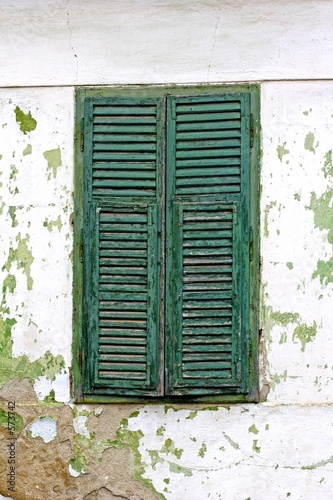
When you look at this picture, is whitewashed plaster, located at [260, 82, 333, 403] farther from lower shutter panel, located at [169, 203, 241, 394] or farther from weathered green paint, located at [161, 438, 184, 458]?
weathered green paint, located at [161, 438, 184, 458]

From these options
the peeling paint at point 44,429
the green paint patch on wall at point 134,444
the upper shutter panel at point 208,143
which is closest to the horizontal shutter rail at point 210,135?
the upper shutter panel at point 208,143

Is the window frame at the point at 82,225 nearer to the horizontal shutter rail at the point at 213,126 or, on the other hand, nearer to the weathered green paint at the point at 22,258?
the horizontal shutter rail at the point at 213,126

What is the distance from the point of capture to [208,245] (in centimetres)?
484

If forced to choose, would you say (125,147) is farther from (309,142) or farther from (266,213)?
(309,142)

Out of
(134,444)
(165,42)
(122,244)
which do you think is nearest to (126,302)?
(122,244)

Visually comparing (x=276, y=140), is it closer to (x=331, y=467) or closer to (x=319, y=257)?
(x=319, y=257)

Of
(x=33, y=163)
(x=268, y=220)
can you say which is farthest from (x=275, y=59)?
(x=33, y=163)

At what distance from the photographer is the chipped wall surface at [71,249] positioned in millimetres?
4828

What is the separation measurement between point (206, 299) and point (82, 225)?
0.68 m

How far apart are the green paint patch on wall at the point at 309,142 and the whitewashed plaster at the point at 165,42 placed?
10.9 inches

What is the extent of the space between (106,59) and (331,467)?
217 cm

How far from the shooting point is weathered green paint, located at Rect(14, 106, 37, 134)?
5.02 m

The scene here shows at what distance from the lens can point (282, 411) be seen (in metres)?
4.82

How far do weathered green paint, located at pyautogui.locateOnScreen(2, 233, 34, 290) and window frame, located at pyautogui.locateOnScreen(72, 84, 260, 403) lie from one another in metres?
0.22
